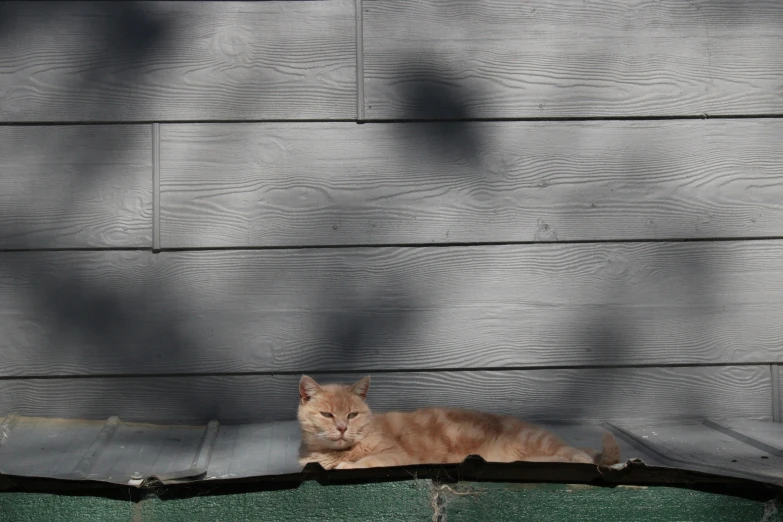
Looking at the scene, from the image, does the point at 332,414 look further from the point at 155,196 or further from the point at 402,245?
the point at 155,196

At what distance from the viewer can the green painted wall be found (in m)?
1.45

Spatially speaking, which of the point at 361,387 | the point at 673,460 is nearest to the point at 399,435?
the point at 361,387

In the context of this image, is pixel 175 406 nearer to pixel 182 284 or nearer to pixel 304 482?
pixel 182 284

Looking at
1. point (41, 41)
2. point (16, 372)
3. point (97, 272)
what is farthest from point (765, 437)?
point (41, 41)

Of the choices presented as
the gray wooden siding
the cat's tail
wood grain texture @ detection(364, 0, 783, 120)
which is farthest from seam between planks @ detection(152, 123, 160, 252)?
the cat's tail

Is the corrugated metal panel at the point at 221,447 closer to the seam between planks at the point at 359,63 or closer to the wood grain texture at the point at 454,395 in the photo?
the wood grain texture at the point at 454,395

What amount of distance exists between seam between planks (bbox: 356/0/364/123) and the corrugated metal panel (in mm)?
895

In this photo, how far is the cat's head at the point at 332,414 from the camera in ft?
6.74

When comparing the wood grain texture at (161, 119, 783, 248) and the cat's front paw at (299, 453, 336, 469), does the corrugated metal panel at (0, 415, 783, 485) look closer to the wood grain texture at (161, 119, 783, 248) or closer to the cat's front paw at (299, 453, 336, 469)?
the cat's front paw at (299, 453, 336, 469)

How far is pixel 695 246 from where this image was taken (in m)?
2.36

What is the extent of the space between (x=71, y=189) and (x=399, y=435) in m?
1.11

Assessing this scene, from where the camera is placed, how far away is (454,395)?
236 centimetres

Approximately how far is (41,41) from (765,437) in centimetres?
221

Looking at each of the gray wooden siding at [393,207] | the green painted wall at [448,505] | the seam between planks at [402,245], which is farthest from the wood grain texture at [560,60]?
the green painted wall at [448,505]
